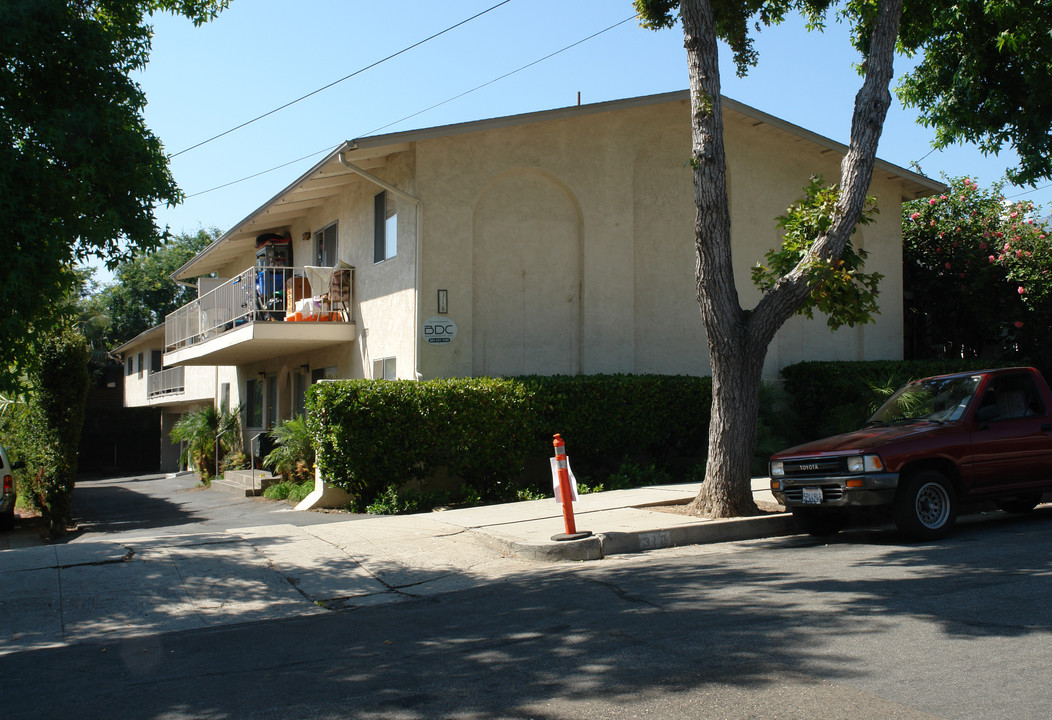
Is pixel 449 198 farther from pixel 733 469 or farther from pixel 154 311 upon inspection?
pixel 154 311

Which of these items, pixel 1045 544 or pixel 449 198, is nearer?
pixel 1045 544

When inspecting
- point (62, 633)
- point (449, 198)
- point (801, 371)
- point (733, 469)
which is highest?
point (449, 198)

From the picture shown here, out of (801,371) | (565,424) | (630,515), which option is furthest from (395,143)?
(801,371)

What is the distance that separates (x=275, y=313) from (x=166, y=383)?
15765 mm

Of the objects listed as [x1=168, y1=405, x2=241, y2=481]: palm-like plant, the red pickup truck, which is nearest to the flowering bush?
the red pickup truck

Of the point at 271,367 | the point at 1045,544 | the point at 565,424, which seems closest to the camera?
the point at 1045,544

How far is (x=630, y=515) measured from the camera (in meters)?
10.9

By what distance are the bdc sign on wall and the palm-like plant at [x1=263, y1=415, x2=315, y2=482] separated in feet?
9.86

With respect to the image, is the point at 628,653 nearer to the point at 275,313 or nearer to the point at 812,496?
the point at 812,496

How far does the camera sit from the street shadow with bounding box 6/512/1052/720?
4859 mm

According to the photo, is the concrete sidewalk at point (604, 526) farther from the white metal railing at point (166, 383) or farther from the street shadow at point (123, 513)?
the white metal railing at point (166, 383)

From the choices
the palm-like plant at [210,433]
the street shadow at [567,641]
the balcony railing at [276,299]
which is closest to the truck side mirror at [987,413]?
the street shadow at [567,641]

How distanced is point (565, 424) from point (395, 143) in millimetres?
5298

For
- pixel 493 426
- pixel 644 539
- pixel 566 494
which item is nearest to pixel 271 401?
pixel 493 426
